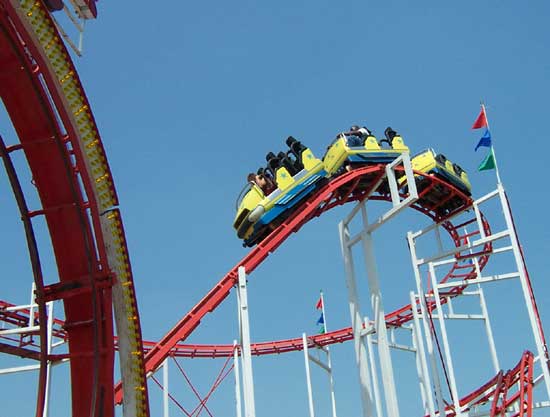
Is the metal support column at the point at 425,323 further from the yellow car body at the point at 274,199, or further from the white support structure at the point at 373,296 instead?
the yellow car body at the point at 274,199

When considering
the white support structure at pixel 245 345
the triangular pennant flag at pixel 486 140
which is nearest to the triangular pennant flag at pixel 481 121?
the triangular pennant flag at pixel 486 140

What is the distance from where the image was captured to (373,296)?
36.2ft

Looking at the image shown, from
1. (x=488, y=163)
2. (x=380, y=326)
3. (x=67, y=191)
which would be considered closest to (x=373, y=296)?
(x=380, y=326)

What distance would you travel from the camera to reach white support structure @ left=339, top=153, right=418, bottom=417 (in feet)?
33.4

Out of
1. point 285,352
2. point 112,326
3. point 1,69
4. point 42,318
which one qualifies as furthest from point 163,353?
point 285,352

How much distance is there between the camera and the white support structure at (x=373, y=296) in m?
10.2

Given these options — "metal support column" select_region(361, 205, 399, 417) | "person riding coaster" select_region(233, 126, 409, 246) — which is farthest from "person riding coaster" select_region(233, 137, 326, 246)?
"metal support column" select_region(361, 205, 399, 417)

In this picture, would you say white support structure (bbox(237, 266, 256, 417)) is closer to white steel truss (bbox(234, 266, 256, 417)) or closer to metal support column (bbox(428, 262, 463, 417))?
white steel truss (bbox(234, 266, 256, 417))

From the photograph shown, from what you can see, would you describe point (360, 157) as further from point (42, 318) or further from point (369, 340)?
point (42, 318)

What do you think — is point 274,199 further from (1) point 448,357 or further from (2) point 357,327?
(1) point 448,357

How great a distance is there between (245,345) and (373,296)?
2791 millimetres

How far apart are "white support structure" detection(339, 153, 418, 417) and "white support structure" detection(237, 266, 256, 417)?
231cm

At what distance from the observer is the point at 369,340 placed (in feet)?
39.6

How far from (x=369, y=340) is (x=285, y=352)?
6.14 metres
